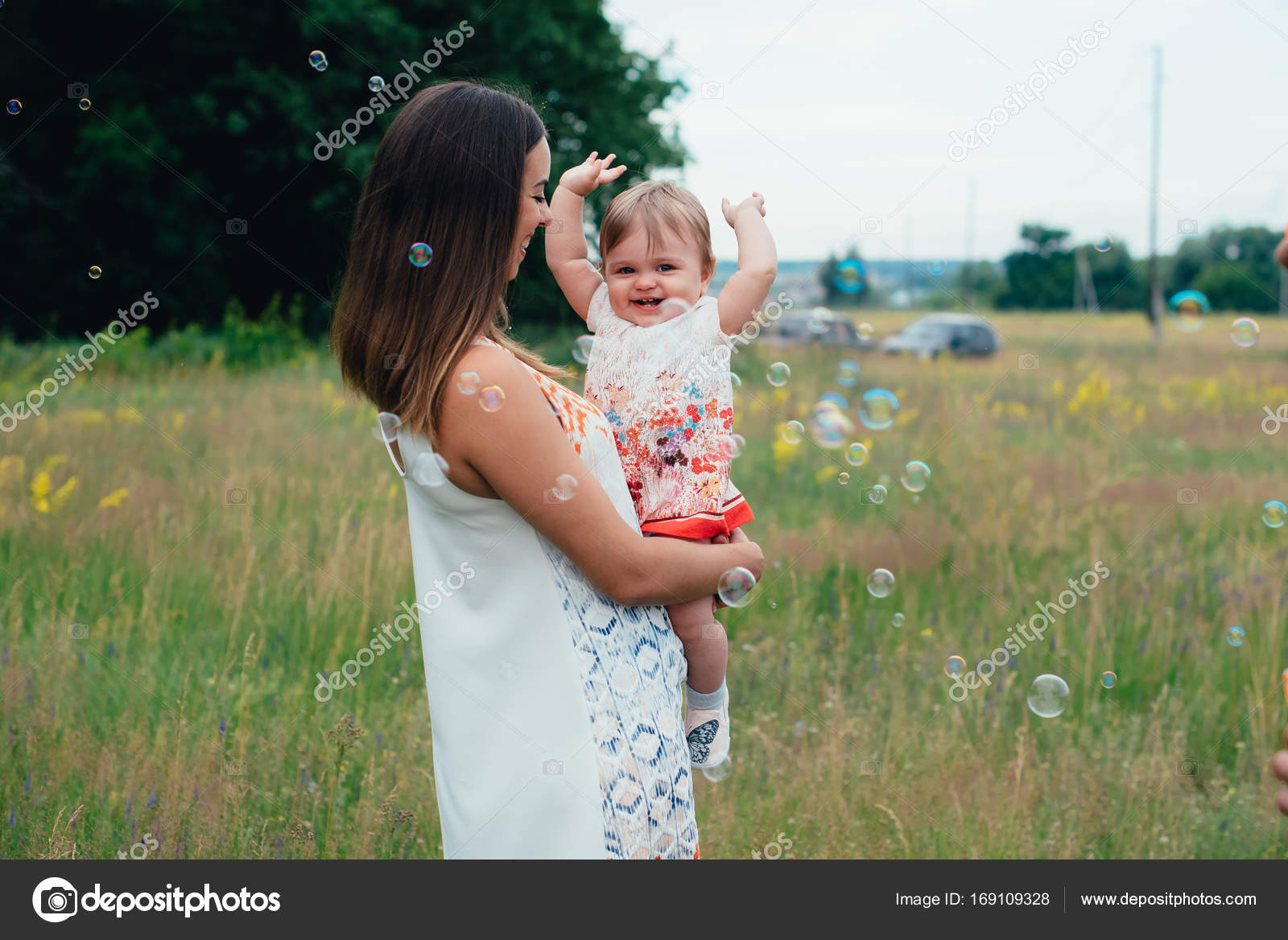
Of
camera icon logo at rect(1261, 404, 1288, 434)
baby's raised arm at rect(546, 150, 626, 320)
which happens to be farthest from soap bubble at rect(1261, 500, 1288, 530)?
camera icon logo at rect(1261, 404, 1288, 434)

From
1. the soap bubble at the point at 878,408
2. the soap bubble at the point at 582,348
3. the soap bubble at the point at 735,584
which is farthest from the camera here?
the soap bubble at the point at 878,408

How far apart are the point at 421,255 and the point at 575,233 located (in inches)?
26.9

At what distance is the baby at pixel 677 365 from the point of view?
6.82ft

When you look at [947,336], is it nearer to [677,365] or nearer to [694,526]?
A: [677,365]

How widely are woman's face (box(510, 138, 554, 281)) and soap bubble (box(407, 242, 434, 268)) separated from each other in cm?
14

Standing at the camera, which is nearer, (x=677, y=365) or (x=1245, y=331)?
(x=677, y=365)

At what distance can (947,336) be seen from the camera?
86.0 feet

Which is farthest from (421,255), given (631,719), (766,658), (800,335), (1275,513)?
(800,335)

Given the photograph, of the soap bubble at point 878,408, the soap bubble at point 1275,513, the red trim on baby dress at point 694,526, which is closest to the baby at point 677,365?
the red trim on baby dress at point 694,526

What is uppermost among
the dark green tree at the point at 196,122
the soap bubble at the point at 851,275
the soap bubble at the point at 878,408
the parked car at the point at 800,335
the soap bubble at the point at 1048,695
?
the dark green tree at the point at 196,122

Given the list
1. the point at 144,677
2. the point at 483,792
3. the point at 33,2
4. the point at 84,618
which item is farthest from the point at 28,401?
the point at 33,2

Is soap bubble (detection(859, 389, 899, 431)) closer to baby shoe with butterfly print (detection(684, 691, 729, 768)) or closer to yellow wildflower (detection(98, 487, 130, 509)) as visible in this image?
baby shoe with butterfly print (detection(684, 691, 729, 768))
